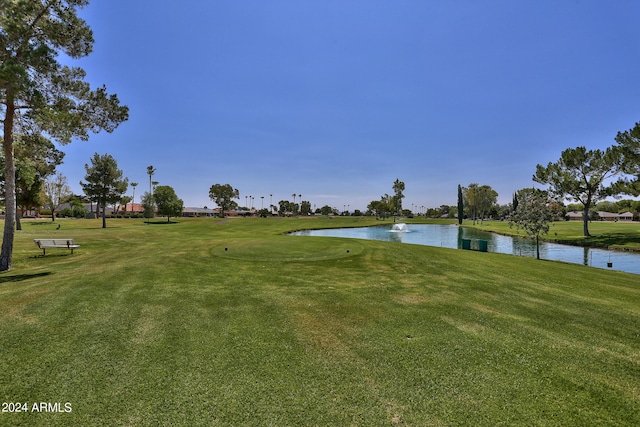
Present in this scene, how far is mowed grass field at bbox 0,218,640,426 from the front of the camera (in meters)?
3.89

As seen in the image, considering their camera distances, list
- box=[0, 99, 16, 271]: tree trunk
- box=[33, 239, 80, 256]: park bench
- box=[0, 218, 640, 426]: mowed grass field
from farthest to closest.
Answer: box=[33, 239, 80, 256]: park bench, box=[0, 99, 16, 271]: tree trunk, box=[0, 218, 640, 426]: mowed grass field

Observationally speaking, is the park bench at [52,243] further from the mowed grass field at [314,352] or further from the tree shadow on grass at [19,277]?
the mowed grass field at [314,352]

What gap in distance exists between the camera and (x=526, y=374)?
15.8ft

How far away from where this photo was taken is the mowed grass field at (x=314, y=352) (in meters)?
3.89

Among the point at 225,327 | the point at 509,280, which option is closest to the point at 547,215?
the point at 509,280

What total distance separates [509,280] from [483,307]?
16.1 ft

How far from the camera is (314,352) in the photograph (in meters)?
5.48

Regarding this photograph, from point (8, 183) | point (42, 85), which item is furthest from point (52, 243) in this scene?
point (42, 85)

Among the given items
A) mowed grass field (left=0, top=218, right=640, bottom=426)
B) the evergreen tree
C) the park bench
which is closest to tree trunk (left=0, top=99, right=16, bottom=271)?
the evergreen tree

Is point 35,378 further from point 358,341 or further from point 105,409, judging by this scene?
point 358,341

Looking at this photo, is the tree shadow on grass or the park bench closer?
the tree shadow on grass

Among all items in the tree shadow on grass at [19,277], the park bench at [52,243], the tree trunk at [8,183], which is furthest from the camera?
the park bench at [52,243]

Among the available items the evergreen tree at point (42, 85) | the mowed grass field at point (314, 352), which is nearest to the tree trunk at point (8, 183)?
the evergreen tree at point (42, 85)

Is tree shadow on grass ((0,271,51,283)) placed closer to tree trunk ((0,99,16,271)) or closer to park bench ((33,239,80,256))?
tree trunk ((0,99,16,271))
